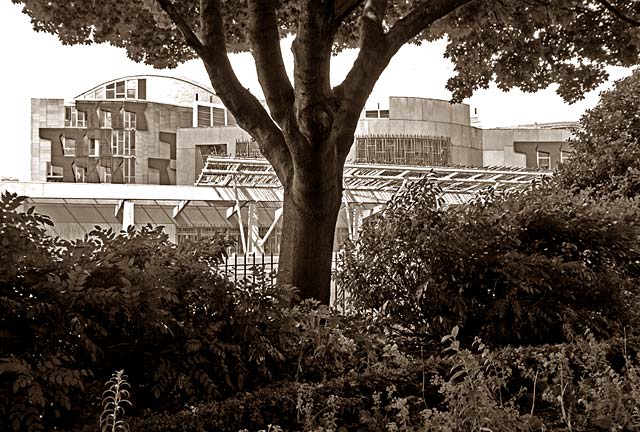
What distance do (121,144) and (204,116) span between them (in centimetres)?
676

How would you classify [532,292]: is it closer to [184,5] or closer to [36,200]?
[184,5]

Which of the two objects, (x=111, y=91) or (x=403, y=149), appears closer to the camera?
(x=403, y=149)

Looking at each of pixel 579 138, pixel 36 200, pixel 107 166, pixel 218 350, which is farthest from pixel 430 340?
pixel 107 166

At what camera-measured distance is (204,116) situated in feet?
174

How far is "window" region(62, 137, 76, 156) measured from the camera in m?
48.7

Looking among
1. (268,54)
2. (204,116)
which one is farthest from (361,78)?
(204,116)

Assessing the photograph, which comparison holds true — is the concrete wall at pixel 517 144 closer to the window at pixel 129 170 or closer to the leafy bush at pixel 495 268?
the window at pixel 129 170

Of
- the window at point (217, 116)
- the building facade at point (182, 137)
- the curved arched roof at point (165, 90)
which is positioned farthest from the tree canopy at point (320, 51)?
the window at point (217, 116)

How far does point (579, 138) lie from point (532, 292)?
7.39 metres

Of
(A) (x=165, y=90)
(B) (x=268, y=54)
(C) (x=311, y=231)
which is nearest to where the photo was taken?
(C) (x=311, y=231)

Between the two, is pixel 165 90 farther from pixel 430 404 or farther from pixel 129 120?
pixel 430 404

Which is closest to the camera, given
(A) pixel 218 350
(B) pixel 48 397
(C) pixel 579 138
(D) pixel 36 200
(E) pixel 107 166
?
(B) pixel 48 397

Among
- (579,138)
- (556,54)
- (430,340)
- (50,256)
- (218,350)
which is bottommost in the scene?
(430,340)

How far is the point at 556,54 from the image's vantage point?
1013 centimetres
